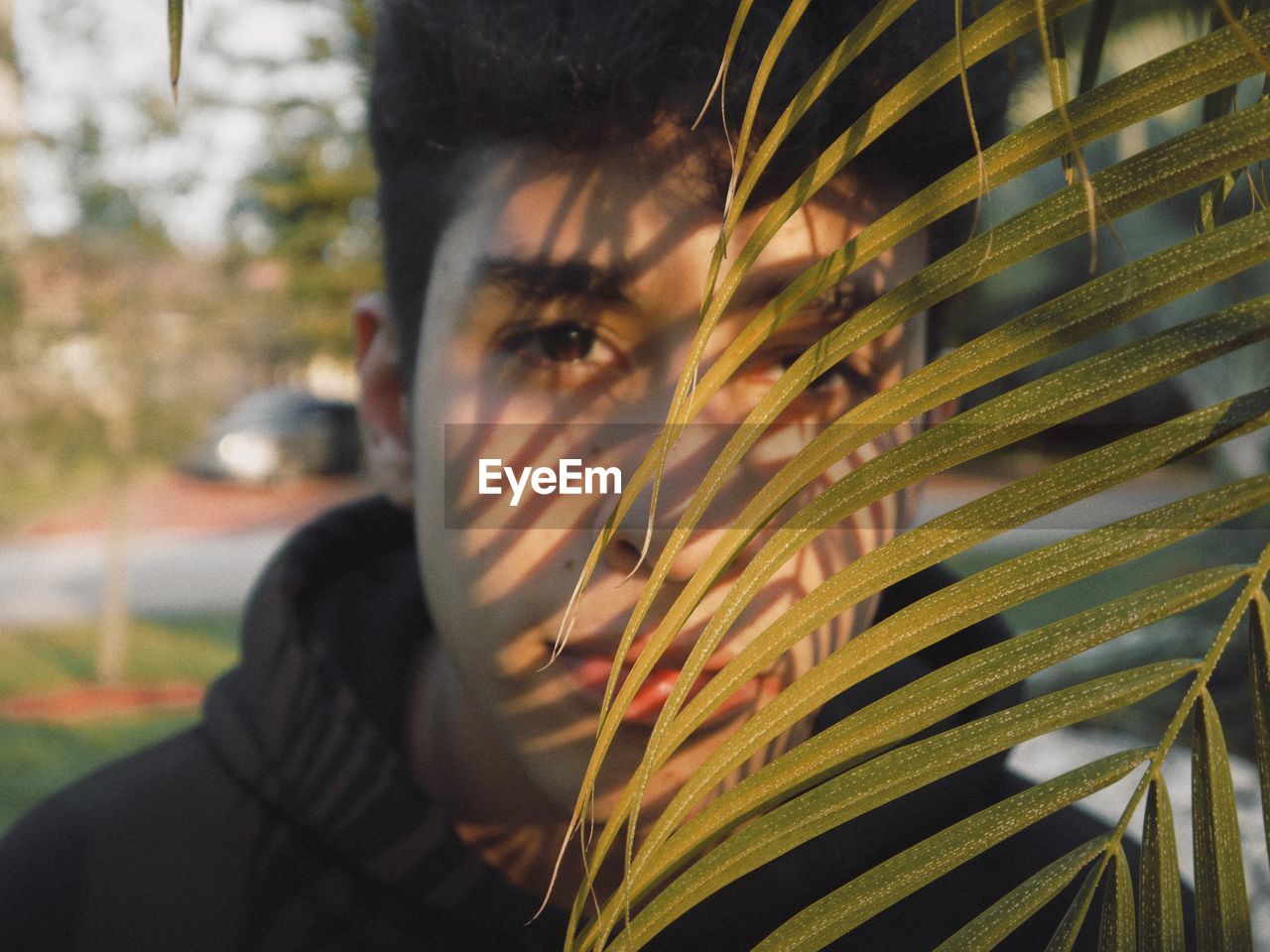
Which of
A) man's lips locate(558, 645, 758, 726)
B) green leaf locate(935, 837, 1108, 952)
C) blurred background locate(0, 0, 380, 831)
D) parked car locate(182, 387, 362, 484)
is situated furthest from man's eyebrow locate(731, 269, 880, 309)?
parked car locate(182, 387, 362, 484)

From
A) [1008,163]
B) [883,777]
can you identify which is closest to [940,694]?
[883,777]

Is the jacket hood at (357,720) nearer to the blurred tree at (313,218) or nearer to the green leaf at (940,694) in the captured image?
the green leaf at (940,694)

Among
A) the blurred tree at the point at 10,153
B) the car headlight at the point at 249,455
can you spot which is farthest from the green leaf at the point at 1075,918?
the car headlight at the point at 249,455

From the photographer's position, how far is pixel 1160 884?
0.66 m

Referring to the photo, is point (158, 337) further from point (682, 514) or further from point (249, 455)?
point (249, 455)

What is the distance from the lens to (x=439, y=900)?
1544mm

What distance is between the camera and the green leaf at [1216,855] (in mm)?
644

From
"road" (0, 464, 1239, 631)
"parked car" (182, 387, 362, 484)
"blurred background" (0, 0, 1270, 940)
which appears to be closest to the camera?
"blurred background" (0, 0, 1270, 940)

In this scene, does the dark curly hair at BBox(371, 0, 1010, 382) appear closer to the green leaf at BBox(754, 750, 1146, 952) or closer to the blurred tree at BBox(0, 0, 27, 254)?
the green leaf at BBox(754, 750, 1146, 952)

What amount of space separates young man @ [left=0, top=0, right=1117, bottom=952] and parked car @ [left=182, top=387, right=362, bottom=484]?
62.4ft

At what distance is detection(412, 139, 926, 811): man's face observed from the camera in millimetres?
1105

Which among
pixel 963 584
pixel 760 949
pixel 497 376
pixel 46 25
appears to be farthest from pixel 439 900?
pixel 46 25

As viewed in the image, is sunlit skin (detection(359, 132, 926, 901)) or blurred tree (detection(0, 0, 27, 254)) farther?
blurred tree (detection(0, 0, 27, 254))

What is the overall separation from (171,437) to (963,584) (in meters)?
8.68
